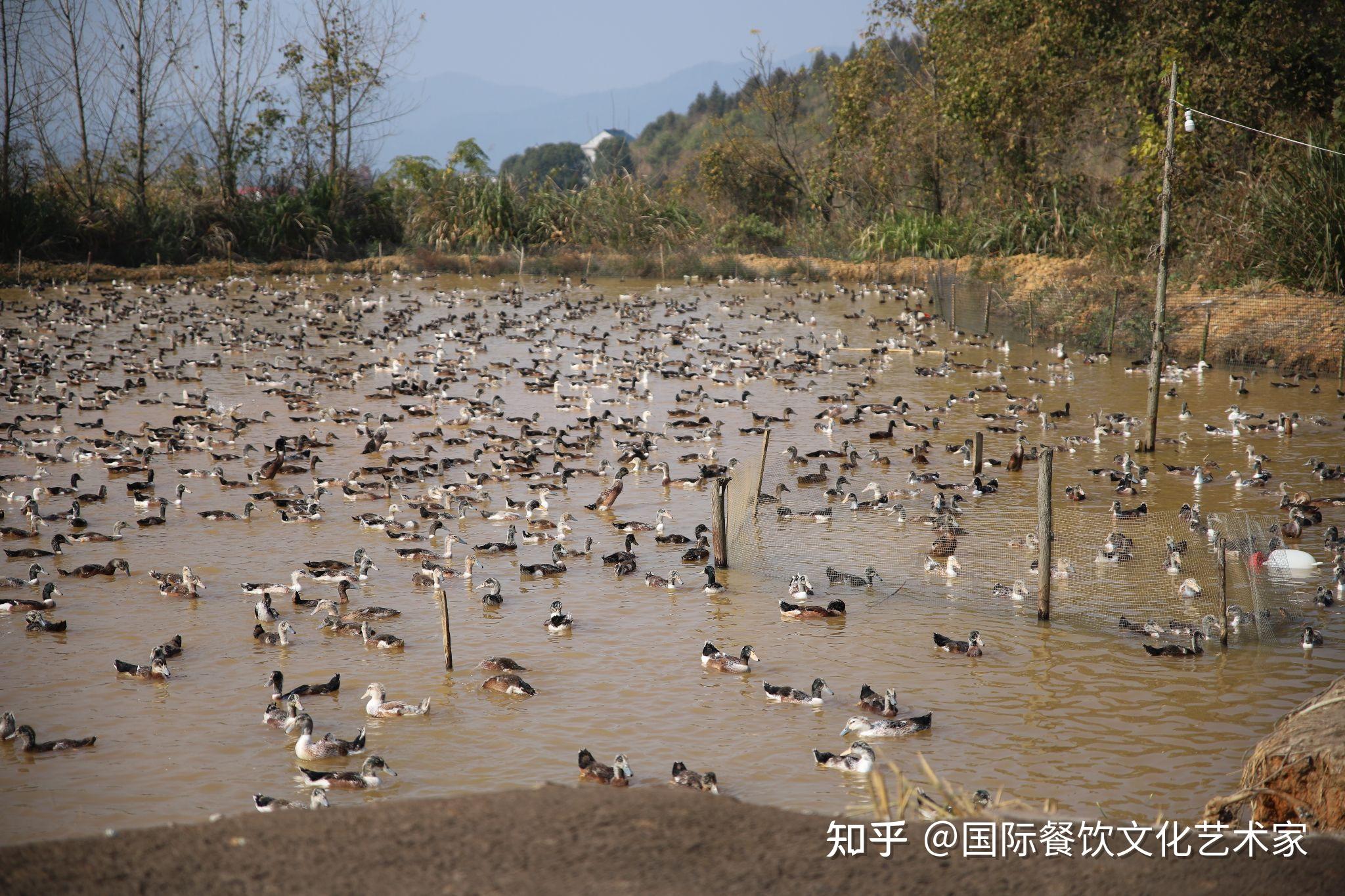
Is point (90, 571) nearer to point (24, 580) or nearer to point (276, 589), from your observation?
point (24, 580)

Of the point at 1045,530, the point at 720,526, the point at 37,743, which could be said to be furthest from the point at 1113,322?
the point at 37,743

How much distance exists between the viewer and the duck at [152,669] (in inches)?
379

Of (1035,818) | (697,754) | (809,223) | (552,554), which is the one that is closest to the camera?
(1035,818)

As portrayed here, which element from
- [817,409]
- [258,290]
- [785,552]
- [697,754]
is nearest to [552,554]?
[785,552]

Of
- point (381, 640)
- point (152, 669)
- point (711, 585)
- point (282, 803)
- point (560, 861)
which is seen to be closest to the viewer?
point (560, 861)

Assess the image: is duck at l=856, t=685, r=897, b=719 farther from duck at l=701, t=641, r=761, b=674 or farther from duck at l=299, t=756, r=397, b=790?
duck at l=299, t=756, r=397, b=790

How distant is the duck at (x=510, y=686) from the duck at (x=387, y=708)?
23.1 inches

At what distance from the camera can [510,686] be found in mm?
9523

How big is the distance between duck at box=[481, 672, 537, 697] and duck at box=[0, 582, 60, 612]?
4.91 meters

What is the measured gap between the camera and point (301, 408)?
70.7ft

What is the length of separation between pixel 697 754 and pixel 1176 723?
3767 millimetres

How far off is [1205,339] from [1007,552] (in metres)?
12.8

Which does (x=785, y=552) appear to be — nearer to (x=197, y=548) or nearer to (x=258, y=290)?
(x=197, y=548)

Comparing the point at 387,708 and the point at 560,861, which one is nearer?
the point at 560,861
